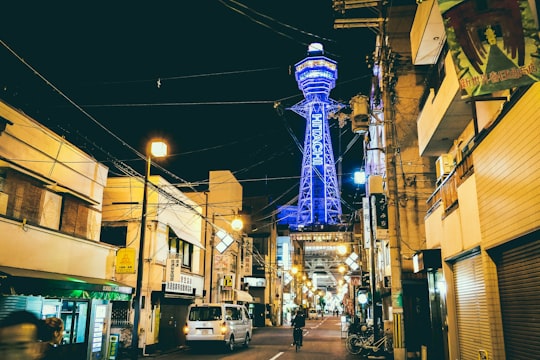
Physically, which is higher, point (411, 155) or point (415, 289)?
point (411, 155)

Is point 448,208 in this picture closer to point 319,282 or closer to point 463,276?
point 463,276

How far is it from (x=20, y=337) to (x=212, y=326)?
621 inches

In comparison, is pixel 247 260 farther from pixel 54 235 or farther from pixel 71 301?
pixel 54 235

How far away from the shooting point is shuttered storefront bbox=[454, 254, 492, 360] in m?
10.7

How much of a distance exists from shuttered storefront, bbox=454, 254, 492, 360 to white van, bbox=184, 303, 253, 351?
10.9 m

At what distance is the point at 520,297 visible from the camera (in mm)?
8516

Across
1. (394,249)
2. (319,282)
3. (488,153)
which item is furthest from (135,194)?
(319,282)

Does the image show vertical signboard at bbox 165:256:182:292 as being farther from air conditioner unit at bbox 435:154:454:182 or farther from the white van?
air conditioner unit at bbox 435:154:454:182

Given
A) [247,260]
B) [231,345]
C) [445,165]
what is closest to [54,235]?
[231,345]

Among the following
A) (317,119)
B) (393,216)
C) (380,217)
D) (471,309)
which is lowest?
(471,309)

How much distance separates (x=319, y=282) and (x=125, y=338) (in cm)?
13763

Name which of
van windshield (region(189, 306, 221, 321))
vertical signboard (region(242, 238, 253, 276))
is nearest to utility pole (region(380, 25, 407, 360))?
van windshield (region(189, 306, 221, 321))

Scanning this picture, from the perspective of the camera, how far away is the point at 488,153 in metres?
9.66

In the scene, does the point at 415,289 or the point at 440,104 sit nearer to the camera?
the point at 440,104
